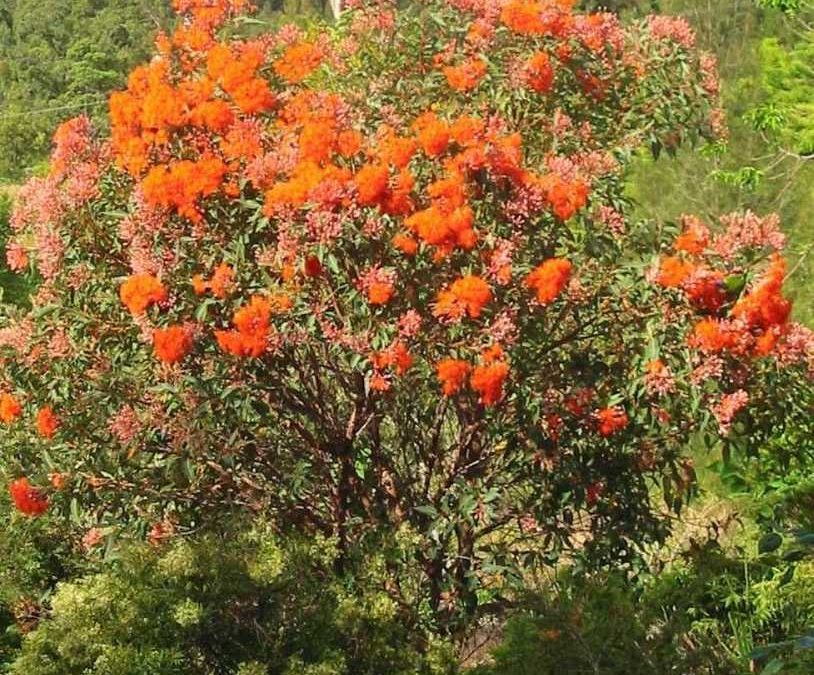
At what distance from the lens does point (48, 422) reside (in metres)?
5.42

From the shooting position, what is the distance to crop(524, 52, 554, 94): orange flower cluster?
5254 millimetres

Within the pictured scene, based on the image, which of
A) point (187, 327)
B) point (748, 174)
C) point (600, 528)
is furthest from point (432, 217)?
point (748, 174)

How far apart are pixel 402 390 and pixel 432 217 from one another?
0.99 meters

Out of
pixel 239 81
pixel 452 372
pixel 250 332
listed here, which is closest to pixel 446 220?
pixel 452 372

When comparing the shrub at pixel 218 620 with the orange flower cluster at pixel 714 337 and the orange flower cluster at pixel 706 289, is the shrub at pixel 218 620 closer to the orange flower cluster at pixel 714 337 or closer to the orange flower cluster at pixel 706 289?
the orange flower cluster at pixel 714 337

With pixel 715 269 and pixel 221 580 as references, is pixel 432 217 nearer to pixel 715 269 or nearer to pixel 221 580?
pixel 715 269

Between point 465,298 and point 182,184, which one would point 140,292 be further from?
point 465,298

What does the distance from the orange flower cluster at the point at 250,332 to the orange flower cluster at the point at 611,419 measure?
1.44 meters

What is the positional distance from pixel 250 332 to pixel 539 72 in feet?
5.40

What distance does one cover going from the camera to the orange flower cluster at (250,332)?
480cm

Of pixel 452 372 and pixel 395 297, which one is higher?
pixel 395 297

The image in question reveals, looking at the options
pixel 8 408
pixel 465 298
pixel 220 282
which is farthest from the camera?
pixel 8 408

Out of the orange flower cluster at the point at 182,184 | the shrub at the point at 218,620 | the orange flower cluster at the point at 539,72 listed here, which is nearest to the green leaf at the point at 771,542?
the shrub at the point at 218,620

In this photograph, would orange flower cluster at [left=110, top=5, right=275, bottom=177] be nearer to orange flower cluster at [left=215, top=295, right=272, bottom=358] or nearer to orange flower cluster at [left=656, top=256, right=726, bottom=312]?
orange flower cluster at [left=215, top=295, right=272, bottom=358]
